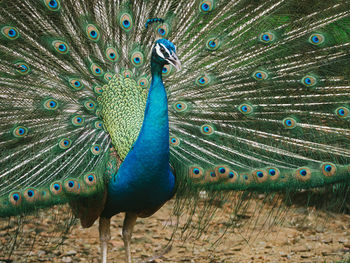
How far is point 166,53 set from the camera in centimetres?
235

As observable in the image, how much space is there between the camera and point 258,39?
304 centimetres

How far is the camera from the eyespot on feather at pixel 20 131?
2.81 meters

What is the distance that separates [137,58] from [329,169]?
129 centimetres

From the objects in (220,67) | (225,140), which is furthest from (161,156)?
(220,67)

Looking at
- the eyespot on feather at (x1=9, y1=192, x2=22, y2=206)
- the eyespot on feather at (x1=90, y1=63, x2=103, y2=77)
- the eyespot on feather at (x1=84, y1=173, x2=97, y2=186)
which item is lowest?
the eyespot on feather at (x1=9, y1=192, x2=22, y2=206)

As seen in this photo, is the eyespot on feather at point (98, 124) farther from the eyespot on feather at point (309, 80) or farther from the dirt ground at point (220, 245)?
the dirt ground at point (220, 245)

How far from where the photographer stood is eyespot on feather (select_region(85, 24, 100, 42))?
2.93m

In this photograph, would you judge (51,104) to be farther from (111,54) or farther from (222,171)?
(222,171)

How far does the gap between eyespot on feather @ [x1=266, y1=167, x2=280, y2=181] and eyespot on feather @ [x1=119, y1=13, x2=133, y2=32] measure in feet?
3.86

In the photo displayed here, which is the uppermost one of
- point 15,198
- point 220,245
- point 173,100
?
point 173,100

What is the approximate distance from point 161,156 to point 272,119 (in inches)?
32.1

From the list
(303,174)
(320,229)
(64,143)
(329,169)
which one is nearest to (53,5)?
(64,143)

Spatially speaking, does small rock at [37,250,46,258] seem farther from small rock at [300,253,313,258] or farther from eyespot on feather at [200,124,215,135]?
small rock at [300,253,313,258]

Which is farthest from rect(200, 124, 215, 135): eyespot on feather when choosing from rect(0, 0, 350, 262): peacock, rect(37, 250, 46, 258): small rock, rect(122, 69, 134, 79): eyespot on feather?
rect(37, 250, 46, 258): small rock
